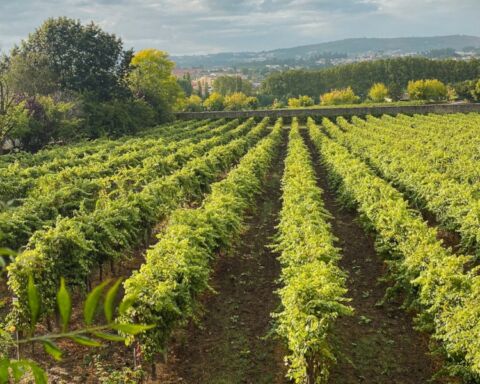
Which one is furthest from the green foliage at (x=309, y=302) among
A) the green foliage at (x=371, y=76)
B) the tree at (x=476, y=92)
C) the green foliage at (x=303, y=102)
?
the green foliage at (x=371, y=76)

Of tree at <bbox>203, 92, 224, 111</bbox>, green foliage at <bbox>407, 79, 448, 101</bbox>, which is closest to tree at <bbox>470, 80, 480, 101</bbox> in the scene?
green foliage at <bbox>407, 79, 448, 101</bbox>

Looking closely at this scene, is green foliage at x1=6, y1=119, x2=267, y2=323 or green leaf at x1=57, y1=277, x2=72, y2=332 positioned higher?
green leaf at x1=57, y1=277, x2=72, y2=332

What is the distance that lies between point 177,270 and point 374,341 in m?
4.64

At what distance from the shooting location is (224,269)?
Result: 1487 cm

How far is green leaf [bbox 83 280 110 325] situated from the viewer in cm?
109

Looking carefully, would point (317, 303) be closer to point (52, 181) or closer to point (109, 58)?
point (52, 181)

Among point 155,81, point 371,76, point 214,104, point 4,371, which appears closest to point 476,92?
point 214,104

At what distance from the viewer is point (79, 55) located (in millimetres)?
52281

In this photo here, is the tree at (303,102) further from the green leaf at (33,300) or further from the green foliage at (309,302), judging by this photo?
the green leaf at (33,300)

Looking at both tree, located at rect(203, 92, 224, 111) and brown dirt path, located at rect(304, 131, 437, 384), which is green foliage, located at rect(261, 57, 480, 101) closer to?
tree, located at rect(203, 92, 224, 111)

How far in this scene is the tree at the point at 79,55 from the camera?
1991 inches

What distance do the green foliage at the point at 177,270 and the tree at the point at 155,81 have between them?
43.6 m

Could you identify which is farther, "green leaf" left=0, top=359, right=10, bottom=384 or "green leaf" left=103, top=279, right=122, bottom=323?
"green leaf" left=0, top=359, right=10, bottom=384

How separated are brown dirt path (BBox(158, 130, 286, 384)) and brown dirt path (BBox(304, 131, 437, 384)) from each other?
1.43 meters
